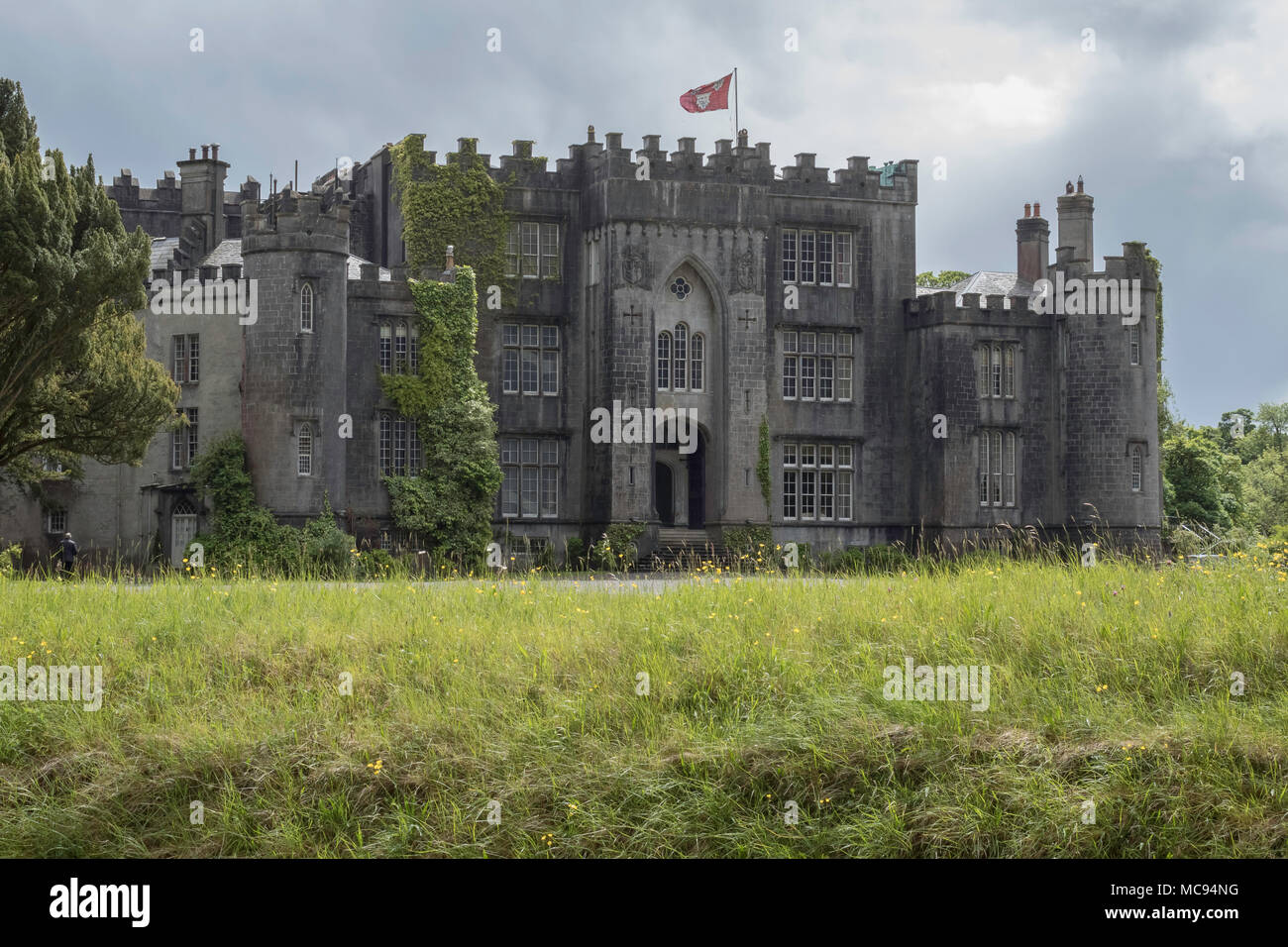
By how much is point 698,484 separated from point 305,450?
37.9 feet

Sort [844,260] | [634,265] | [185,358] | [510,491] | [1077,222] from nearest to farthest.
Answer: [185,358]
[634,265]
[510,491]
[844,260]
[1077,222]

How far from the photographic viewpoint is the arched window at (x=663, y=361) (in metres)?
40.4

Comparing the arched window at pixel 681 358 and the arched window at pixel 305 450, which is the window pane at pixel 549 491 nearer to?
the arched window at pixel 681 358

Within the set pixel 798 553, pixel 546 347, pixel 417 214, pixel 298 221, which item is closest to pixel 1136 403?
pixel 798 553

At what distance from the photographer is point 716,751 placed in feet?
40.2

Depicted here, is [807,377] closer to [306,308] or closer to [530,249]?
[530,249]

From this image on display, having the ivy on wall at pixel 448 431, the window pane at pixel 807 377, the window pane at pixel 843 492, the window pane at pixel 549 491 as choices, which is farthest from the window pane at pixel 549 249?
the window pane at pixel 843 492

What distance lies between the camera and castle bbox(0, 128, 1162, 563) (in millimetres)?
36719

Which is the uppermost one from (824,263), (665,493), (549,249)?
(549,249)
